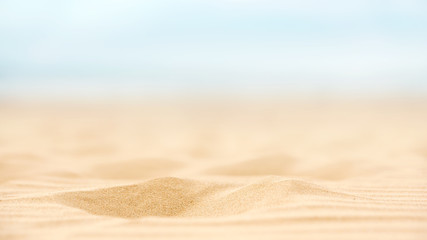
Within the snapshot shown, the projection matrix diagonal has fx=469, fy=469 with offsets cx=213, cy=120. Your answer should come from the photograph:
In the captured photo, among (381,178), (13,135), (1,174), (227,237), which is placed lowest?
(227,237)

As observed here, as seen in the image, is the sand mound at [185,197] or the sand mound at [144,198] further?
the sand mound at [144,198]

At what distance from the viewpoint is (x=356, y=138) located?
529cm

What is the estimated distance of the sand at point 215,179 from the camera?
1744 millimetres

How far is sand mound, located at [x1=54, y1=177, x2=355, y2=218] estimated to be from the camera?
2.08 m

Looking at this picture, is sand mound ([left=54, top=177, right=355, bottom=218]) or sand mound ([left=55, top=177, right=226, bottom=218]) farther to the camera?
sand mound ([left=55, top=177, right=226, bottom=218])

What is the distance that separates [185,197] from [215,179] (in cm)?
55

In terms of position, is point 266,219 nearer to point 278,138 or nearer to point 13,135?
point 278,138

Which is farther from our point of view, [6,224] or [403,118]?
[403,118]

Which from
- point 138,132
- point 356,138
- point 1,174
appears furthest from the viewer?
point 138,132

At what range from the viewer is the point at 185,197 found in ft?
8.04

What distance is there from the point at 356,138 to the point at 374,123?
169cm

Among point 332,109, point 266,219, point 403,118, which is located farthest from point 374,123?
point 266,219

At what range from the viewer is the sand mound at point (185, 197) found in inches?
81.8

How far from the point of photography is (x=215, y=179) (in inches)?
117
